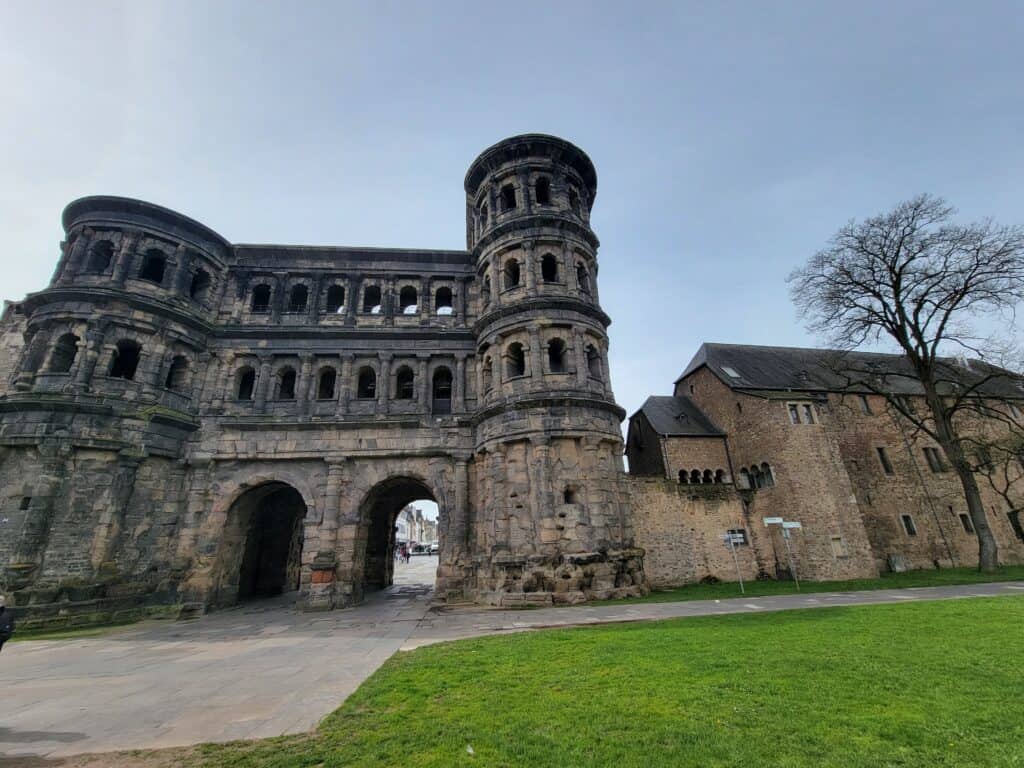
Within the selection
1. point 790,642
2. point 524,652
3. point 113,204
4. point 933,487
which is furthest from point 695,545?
point 113,204

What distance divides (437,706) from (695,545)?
17.6 metres

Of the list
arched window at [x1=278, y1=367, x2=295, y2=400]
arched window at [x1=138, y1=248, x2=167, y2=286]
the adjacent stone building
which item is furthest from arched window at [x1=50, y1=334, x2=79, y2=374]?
the adjacent stone building

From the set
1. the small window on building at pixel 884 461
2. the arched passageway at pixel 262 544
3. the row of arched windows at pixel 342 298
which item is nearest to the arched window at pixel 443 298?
the row of arched windows at pixel 342 298

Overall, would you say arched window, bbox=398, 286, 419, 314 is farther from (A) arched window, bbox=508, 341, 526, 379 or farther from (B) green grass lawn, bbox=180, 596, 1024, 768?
(B) green grass lawn, bbox=180, 596, 1024, 768

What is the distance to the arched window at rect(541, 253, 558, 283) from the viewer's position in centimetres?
1902

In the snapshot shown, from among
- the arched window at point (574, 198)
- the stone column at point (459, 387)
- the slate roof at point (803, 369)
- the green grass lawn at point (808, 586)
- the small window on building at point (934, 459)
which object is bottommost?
the green grass lawn at point (808, 586)

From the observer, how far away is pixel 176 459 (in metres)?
16.7

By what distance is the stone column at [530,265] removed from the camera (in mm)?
18094

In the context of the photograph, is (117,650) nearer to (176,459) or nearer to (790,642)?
(176,459)

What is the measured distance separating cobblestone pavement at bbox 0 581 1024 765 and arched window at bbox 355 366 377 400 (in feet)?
29.1

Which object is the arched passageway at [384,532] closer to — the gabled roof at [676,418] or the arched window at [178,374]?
the arched window at [178,374]

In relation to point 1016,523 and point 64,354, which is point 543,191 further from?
point 1016,523

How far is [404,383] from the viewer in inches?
800

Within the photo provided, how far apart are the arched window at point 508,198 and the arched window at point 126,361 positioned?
16377mm
